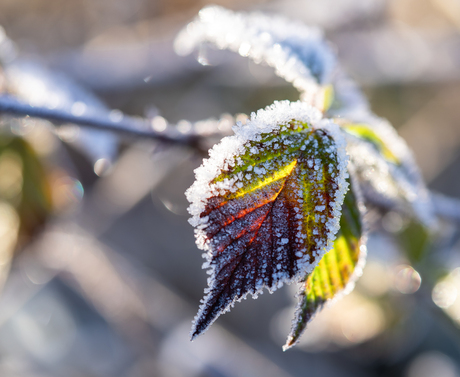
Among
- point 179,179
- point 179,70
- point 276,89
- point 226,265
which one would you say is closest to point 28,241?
point 226,265

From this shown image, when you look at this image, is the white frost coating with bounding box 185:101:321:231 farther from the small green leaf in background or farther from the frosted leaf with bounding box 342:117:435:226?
the small green leaf in background

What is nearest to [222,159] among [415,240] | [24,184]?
[415,240]

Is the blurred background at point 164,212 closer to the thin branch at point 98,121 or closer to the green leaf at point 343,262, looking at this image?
the thin branch at point 98,121

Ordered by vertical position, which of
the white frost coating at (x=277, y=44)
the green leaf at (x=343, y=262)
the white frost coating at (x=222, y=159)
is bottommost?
the green leaf at (x=343, y=262)

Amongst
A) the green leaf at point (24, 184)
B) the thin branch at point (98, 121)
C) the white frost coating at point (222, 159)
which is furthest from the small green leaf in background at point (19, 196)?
the white frost coating at point (222, 159)

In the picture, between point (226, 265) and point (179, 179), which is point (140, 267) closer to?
point (179, 179)

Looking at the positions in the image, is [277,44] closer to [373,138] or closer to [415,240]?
[373,138]
